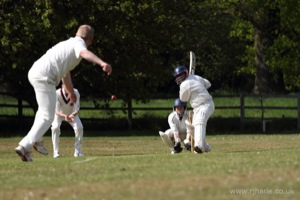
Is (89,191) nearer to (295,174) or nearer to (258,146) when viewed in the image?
(295,174)

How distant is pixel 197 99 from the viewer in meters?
21.6

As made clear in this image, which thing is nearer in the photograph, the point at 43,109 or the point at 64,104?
the point at 43,109

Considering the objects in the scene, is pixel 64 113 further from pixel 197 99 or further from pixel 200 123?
pixel 200 123

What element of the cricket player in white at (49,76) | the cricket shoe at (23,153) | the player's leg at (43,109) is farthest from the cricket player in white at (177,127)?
the player's leg at (43,109)

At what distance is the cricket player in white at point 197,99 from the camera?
2145 centimetres

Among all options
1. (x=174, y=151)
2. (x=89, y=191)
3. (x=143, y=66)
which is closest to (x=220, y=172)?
(x=89, y=191)

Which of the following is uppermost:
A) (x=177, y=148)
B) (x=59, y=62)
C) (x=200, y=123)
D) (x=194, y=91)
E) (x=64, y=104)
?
(x=59, y=62)

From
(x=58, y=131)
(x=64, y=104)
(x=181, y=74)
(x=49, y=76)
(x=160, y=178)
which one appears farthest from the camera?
(x=58, y=131)

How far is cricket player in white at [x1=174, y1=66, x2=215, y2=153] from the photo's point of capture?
21.5 meters

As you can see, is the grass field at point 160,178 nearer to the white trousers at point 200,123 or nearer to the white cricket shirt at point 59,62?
the white cricket shirt at point 59,62

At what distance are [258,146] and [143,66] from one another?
13203 mm

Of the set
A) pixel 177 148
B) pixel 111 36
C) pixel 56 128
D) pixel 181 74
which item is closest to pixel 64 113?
pixel 56 128

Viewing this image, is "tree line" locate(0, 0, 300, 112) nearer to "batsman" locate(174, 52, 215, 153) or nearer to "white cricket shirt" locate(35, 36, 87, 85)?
"batsman" locate(174, 52, 215, 153)

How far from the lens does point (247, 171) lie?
14.7m
